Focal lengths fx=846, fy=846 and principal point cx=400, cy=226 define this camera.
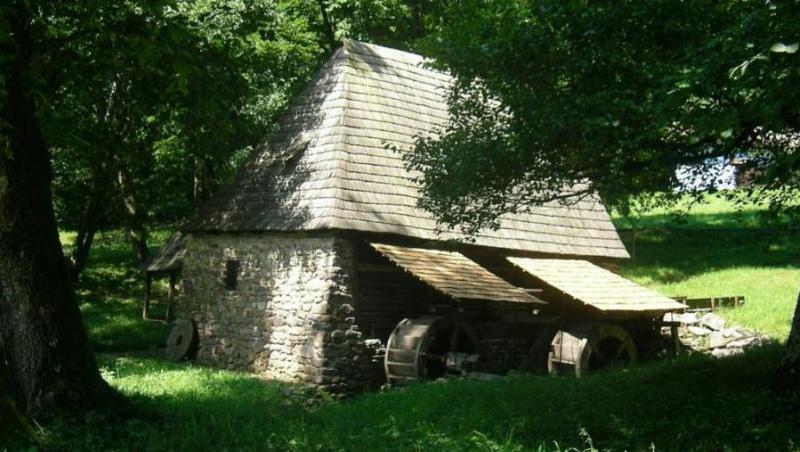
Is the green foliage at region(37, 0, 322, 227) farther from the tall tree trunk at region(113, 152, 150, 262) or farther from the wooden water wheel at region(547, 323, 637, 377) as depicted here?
the wooden water wheel at region(547, 323, 637, 377)

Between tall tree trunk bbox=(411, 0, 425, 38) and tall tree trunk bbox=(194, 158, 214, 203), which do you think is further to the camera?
tall tree trunk bbox=(411, 0, 425, 38)

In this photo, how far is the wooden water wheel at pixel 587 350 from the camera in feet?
53.2

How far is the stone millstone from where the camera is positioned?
17.8 metres

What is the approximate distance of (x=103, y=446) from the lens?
7953 millimetres

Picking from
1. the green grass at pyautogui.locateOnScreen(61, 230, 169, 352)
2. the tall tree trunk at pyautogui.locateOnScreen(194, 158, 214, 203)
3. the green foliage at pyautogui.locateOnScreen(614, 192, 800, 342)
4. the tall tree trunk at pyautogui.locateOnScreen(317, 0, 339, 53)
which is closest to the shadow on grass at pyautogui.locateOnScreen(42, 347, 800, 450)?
the green foliage at pyautogui.locateOnScreen(614, 192, 800, 342)

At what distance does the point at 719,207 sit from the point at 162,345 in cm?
2265

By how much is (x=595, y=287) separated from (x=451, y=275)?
12.0 feet

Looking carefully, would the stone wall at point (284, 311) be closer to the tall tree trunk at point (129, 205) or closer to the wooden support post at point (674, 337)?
the tall tree trunk at point (129, 205)

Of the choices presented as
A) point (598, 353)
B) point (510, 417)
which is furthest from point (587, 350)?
point (510, 417)

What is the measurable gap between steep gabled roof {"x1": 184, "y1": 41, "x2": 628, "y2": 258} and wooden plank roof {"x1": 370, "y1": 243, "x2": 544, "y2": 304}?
1.46 ft

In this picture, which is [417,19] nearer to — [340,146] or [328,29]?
[328,29]

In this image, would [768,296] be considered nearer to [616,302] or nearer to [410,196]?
[616,302]

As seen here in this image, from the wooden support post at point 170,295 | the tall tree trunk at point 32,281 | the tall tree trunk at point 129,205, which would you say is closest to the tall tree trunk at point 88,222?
the tall tree trunk at point 129,205

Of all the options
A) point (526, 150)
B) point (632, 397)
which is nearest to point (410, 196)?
point (526, 150)
